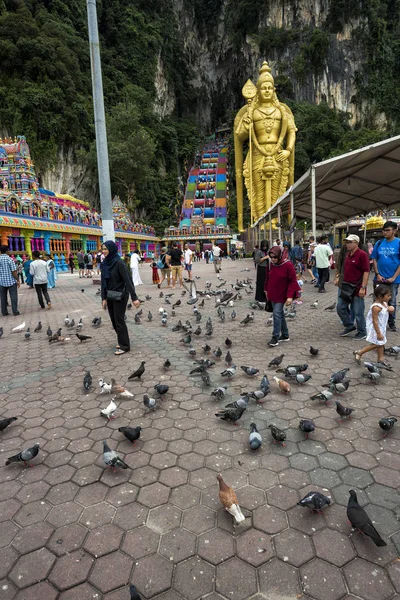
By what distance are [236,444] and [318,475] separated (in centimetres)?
72

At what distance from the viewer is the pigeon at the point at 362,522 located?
1750 mm

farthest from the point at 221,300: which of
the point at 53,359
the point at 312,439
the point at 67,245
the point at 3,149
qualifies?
the point at 3,149

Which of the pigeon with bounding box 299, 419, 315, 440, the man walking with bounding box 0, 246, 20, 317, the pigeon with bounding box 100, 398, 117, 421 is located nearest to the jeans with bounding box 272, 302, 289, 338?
the pigeon with bounding box 299, 419, 315, 440

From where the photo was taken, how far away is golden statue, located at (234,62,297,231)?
23.6 m

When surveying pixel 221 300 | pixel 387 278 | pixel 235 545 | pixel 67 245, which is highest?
pixel 67 245

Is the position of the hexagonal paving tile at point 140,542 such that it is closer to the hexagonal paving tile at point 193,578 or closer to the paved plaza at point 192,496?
the paved plaza at point 192,496

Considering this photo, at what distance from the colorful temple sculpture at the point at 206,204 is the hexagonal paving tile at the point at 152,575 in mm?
41662

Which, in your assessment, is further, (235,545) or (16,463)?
(16,463)

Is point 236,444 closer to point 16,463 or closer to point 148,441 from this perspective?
point 148,441

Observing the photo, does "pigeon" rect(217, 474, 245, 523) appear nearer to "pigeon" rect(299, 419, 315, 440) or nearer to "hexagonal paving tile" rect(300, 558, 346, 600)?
"hexagonal paving tile" rect(300, 558, 346, 600)

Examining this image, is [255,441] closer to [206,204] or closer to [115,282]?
[115,282]

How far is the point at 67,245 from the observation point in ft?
83.0

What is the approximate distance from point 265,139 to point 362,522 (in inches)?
1044

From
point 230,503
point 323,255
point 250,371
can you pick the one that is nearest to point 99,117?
point 323,255
